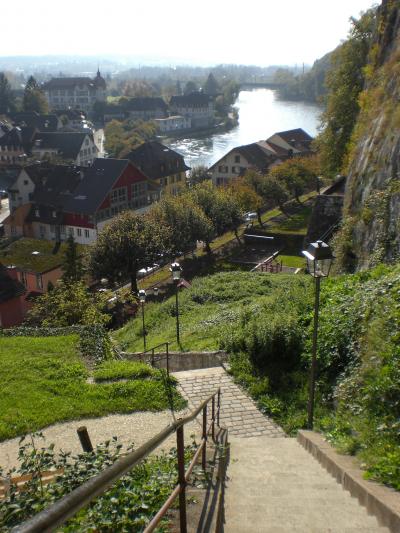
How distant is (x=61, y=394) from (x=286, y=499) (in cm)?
782

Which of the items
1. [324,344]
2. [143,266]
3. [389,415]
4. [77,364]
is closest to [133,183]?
[143,266]

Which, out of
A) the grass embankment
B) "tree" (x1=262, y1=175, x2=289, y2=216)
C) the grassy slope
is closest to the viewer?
the grass embankment

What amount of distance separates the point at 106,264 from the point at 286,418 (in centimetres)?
1972

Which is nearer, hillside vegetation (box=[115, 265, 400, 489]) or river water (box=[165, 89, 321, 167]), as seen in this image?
hillside vegetation (box=[115, 265, 400, 489])

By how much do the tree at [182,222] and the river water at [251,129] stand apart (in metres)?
44.3

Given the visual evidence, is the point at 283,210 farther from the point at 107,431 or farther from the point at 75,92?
the point at 75,92

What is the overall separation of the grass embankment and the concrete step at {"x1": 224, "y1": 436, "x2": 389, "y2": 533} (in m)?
4.37

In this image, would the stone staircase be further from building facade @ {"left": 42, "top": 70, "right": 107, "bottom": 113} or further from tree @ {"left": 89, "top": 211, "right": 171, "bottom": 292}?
building facade @ {"left": 42, "top": 70, "right": 107, "bottom": 113}

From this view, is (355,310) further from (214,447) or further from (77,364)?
(77,364)

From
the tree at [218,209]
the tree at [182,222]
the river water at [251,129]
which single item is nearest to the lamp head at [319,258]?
the tree at [182,222]

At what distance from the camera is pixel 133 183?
165ft

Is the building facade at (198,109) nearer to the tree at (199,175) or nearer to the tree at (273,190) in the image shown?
the tree at (199,175)

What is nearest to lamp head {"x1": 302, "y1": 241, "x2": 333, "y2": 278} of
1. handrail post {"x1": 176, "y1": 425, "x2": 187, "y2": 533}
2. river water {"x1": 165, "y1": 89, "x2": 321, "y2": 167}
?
handrail post {"x1": 176, "y1": 425, "x2": 187, "y2": 533}

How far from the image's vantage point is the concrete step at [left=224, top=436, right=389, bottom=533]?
15.5 ft
